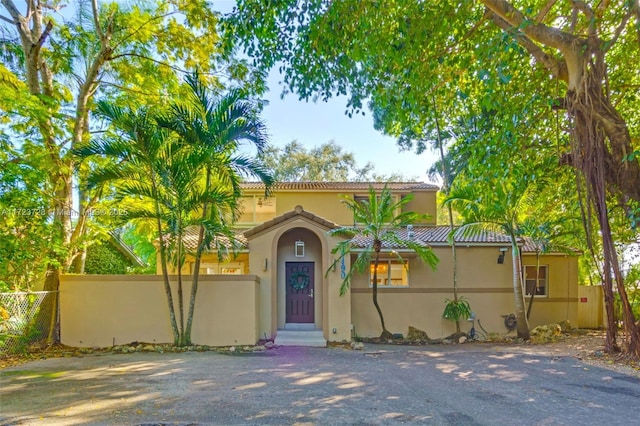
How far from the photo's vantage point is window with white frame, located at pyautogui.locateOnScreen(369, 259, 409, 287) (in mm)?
13234

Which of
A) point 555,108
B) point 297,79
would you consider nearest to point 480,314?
point 555,108

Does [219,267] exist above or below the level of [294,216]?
below

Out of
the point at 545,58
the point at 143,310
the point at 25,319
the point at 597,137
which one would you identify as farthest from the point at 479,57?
the point at 25,319

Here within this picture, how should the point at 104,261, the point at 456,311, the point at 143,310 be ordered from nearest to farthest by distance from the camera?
the point at 143,310 < the point at 456,311 < the point at 104,261

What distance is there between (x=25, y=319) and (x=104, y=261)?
6.90 meters

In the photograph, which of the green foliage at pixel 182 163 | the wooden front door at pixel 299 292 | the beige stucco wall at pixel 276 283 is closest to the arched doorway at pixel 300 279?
the wooden front door at pixel 299 292

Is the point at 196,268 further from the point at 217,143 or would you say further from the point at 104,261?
the point at 104,261

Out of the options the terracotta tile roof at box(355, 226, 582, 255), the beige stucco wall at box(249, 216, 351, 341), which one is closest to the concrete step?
the beige stucco wall at box(249, 216, 351, 341)

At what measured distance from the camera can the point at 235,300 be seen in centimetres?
1048

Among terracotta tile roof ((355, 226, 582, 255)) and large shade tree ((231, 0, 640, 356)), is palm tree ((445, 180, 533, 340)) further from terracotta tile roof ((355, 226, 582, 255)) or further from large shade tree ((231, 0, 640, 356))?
large shade tree ((231, 0, 640, 356))

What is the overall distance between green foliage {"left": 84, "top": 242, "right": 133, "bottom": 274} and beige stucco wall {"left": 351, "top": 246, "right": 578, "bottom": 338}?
10004 millimetres

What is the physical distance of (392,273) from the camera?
13.4 metres

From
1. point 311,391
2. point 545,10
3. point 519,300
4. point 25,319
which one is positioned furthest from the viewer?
point 519,300

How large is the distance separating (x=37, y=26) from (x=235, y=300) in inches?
342
